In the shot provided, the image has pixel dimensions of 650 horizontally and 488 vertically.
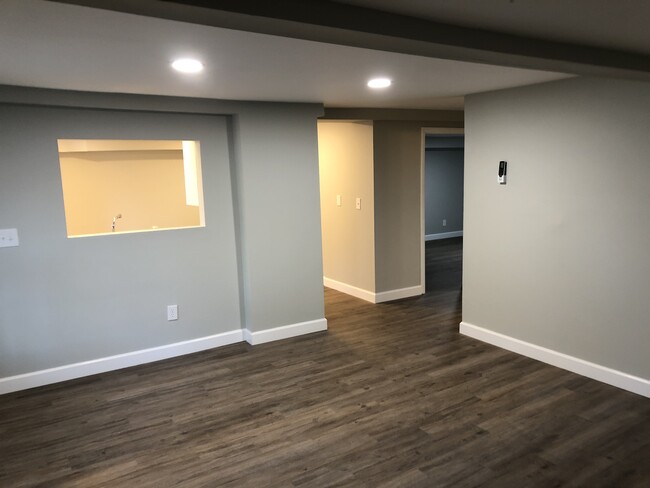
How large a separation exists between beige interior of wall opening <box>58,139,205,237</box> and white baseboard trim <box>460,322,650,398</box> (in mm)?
2969

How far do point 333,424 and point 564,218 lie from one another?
2254 millimetres

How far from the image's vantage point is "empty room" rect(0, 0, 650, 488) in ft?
6.96

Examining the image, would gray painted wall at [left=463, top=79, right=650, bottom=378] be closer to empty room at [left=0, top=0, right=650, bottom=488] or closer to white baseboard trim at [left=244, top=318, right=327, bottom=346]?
empty room at [left=0, top=0, right=650, bottom=488]

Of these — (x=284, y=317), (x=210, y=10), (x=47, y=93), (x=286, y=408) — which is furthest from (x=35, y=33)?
(x=284, y=317)

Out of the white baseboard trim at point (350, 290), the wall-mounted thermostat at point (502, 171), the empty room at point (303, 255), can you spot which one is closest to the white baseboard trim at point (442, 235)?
the white baseboard trim at point (350, 290)

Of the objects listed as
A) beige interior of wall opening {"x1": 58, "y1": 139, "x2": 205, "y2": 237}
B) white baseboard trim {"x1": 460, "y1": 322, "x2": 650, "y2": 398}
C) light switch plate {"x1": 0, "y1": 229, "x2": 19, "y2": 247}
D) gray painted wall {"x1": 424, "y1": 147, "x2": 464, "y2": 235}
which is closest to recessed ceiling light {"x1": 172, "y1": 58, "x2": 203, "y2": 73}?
light switch plate {"x1": 0, "y1": 229, "x2": 19, "y2": 247}

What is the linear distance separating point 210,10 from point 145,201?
454 cm

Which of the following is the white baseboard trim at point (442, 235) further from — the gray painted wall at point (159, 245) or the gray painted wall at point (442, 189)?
the gray painted wall at point (159, 245)

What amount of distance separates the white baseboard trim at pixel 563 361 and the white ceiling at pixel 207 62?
6.89 ft

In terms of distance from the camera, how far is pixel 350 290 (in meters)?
6.07

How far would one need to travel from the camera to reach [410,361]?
13.0ft

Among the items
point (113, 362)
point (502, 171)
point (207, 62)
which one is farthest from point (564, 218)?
point (113, 362)

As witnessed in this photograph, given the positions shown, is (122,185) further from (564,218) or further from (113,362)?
(564,218)

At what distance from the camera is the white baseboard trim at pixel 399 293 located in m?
5.69
